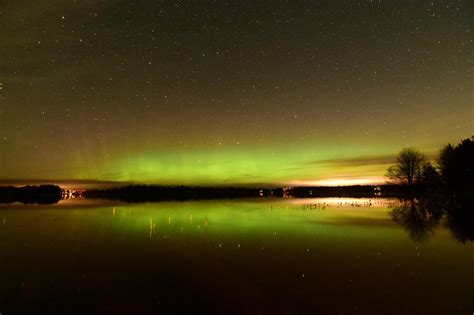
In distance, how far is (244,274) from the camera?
1373 centimetres

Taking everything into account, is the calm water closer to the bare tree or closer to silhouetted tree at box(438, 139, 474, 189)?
silhouetted tree at box(438, 139, 474, 189)

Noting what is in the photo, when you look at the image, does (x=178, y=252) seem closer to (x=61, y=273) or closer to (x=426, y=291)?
(x=61, y=273)

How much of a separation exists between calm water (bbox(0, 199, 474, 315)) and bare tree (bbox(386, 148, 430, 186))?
73177mm

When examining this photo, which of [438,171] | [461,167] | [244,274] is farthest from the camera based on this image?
[438,171]

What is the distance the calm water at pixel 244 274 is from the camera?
1030 cm

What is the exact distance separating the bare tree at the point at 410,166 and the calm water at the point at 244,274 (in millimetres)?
73177

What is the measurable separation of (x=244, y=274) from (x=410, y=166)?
8750 centimetres

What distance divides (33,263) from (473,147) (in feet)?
188

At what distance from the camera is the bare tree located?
90.4 m

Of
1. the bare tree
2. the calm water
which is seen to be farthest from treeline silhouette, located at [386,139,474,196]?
the calm water

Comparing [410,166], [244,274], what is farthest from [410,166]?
[244,274]

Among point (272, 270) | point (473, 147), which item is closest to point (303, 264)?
point (272, 270)

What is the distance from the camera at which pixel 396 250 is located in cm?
1731

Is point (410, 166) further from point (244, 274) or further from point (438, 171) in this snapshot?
point (244, 274)
